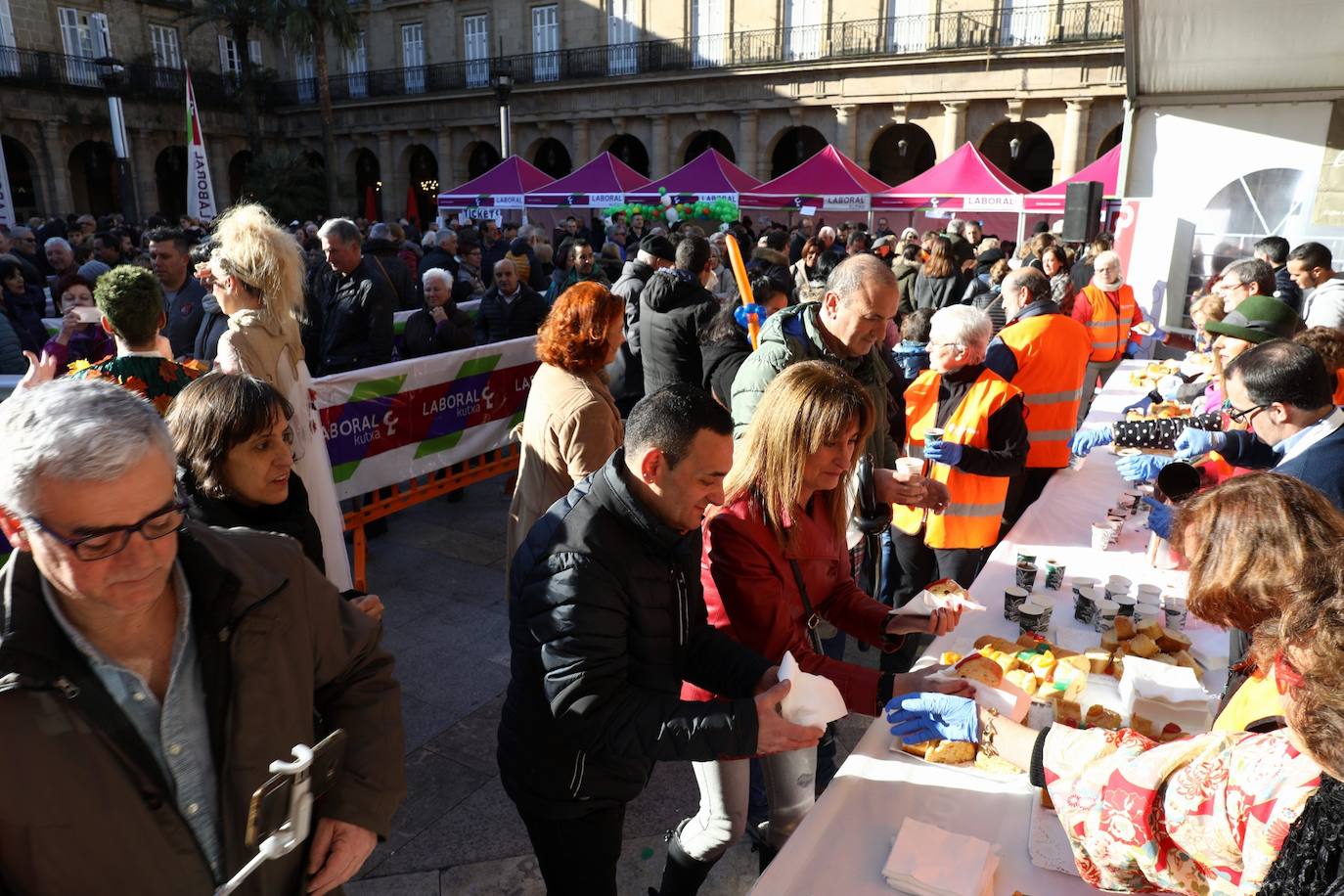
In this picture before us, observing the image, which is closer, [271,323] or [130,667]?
[130,667]

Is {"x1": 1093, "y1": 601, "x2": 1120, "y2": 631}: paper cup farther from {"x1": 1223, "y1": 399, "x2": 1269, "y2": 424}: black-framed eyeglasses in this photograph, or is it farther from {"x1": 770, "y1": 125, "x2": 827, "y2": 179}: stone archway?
{"x1": 770, "y1": 125, "x2": 827, "y2": 179}: stone archway

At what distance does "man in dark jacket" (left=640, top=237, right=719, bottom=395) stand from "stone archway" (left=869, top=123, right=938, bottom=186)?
22922mm

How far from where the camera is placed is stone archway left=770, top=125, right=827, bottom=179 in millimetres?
27172

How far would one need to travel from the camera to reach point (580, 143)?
1169 inches

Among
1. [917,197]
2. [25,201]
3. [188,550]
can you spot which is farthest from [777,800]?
[25,201]

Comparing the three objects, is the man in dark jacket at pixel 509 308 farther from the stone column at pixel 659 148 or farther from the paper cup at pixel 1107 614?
the stone column at pixel 659 148

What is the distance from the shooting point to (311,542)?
2.63 metres

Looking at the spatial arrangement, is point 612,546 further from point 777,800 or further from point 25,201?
point 25,201

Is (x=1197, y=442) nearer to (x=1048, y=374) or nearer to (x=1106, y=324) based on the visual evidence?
(x=1048, y=374)

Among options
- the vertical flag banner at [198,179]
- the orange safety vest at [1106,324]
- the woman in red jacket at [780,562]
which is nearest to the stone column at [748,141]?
the vertical flag banner at [198,179]

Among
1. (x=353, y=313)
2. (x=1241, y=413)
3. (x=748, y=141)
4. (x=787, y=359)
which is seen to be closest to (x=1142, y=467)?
(x=1241, y=413)

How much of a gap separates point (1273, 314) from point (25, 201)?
39.5m

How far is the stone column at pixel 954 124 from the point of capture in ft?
75.8

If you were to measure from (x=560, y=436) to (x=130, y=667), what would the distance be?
1971 mm
